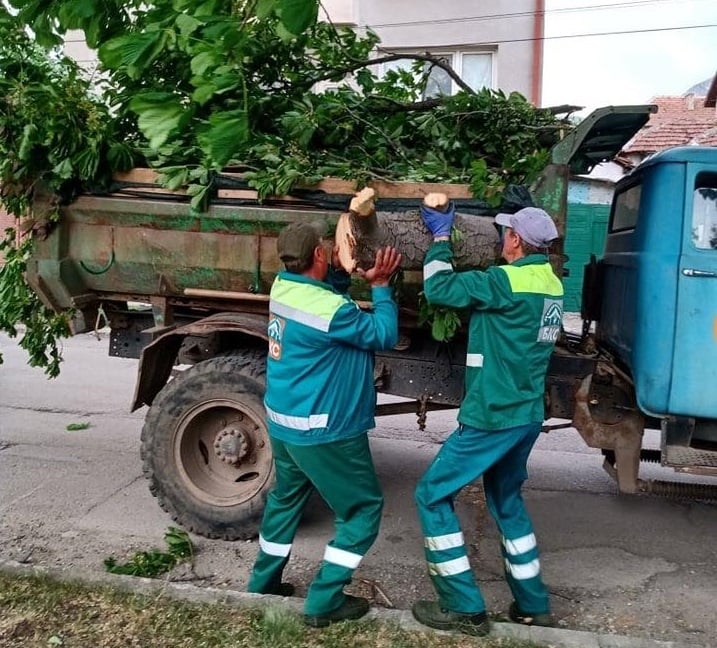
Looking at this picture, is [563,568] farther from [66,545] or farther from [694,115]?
[694,115]

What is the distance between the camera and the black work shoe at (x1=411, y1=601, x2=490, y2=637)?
3271 mm

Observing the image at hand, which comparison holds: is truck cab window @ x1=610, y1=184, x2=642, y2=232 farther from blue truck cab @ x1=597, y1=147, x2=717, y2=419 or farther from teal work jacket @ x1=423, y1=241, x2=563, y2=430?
teal work jacket @ x1=423, y1=241, x2=563, y2=430

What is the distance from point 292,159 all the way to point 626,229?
201 centimetres

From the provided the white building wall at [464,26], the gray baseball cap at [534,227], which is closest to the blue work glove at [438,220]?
the gray baseball cap at [534,227]

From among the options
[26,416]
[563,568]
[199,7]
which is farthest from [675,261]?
[26,416]

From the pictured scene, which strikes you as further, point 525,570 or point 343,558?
point 525,570

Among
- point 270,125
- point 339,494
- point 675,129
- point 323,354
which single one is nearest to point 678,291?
point 323,354

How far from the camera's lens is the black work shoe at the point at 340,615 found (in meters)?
3.32

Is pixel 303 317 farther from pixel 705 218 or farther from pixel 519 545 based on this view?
pixel 705 218

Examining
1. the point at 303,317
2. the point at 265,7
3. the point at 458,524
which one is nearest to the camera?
the point at 265,7

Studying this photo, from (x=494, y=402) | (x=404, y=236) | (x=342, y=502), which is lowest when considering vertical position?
(x=342, y=502)

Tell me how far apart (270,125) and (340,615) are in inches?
113

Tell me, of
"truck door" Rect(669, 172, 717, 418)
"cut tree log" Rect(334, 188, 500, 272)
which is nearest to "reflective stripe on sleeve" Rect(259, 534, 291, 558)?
"cut tree log" Rect(334, 188, 500, 272)

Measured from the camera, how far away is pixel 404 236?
12.2 ft
